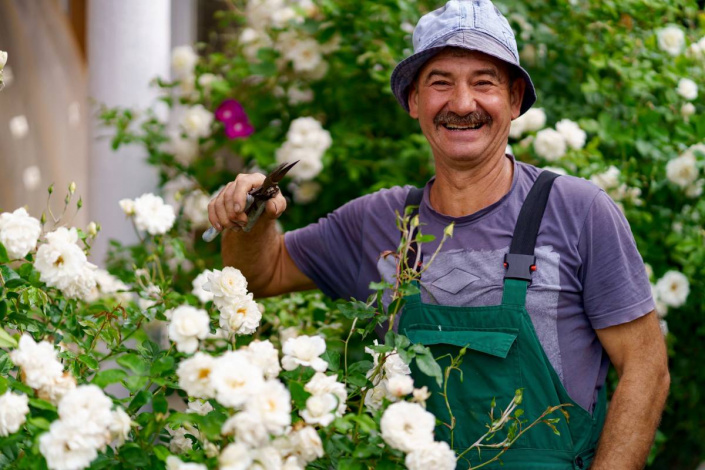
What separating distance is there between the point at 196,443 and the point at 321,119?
7.03 feet

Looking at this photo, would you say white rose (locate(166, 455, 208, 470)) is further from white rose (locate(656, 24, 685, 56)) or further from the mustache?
white rose (locate(656, 24, 685, 56))

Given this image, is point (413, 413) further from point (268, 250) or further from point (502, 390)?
point (268, 250)

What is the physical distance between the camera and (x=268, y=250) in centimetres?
219

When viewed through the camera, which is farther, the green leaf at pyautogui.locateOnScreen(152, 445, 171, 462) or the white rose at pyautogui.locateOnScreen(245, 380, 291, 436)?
the green leaf at pyautogui.locateOnScreen(152, 445, 171, 462)

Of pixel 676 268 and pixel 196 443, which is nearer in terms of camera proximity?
pixel 196 443

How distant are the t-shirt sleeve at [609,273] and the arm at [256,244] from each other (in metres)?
0.65

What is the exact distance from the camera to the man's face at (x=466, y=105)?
1942 millimetres

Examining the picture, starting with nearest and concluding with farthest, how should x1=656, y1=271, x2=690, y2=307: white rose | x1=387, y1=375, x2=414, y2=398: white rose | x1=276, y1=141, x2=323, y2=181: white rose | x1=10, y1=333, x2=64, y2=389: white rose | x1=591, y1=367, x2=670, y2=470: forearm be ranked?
x1=10, y1=333, x2=64, y2=389: white rose
x1=387, y1=375, x2=414, y2=398: white rose
x1=591, y1=367, x2=670, y2=470: forearm
x1=656, y1=271, x2=690, y2=307: white rose
x1=276, y1=141, x2=323, y2=181: white rose

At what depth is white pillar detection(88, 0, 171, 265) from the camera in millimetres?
3439

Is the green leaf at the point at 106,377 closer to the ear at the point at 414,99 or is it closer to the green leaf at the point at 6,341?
the green leaf at the point at 6,341

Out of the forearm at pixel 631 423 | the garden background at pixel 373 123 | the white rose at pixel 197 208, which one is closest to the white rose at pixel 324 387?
the forearm at pixel 631 423

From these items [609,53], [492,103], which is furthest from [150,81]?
[492,103]

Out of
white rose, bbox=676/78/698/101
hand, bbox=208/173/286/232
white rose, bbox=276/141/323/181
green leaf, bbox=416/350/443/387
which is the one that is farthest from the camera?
white rose, bbox=276/141/323/181

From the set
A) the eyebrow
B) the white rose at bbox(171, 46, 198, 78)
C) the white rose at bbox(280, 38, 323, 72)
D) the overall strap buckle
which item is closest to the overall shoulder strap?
the overall strap buckle
